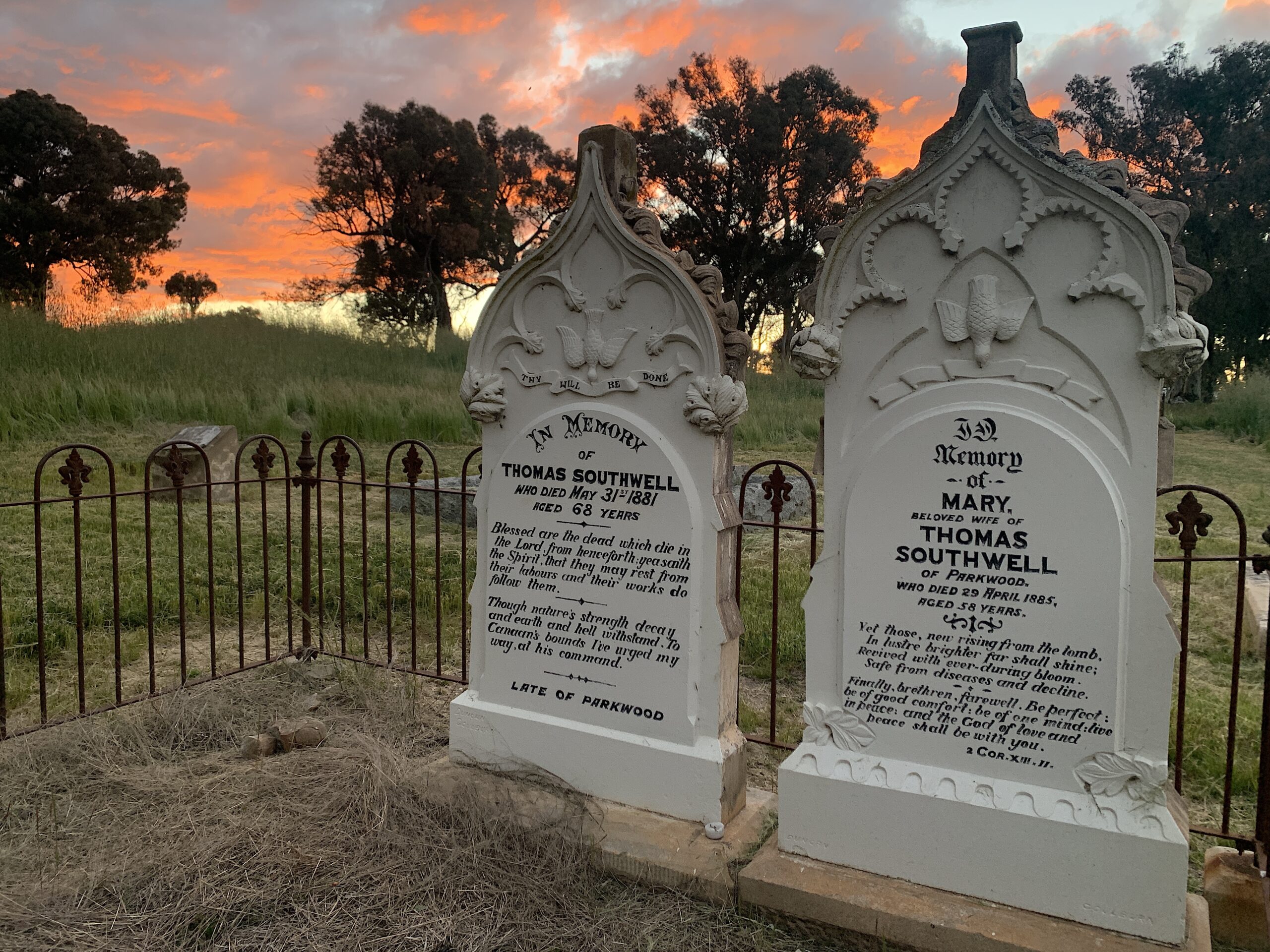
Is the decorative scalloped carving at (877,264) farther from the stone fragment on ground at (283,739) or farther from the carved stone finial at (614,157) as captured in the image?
the stone fragment on ground at (283,739)

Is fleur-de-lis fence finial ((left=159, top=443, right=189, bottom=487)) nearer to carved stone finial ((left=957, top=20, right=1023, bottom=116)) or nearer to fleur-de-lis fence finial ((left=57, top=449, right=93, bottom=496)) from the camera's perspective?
fleur-de-lis fence finial ((left=57, top=449, right=93, bottom=496))

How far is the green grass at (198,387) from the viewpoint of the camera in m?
11.1

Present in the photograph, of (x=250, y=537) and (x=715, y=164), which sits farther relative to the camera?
(x=715, y=164)

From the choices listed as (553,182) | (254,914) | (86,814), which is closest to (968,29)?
(254,914)

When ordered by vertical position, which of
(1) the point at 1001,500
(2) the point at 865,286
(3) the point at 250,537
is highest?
(2) the point at 865,286

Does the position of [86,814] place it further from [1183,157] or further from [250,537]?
[1183,157]

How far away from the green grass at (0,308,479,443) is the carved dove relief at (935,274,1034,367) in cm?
1032

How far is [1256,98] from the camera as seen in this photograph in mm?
23703

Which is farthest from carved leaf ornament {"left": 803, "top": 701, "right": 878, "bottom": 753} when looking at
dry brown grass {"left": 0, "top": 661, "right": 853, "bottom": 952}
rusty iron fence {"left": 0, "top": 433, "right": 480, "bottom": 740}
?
rusty iron fence {"left": 0, "top": 433, "right": 480, "bottom": 740}

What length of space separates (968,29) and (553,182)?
29.0m

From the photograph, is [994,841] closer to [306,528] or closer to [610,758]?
[610,758]

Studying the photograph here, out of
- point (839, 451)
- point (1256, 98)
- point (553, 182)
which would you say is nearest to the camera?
point (839, 451)

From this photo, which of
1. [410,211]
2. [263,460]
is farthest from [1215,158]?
[263,460]

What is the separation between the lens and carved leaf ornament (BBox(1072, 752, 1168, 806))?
2557 mm
